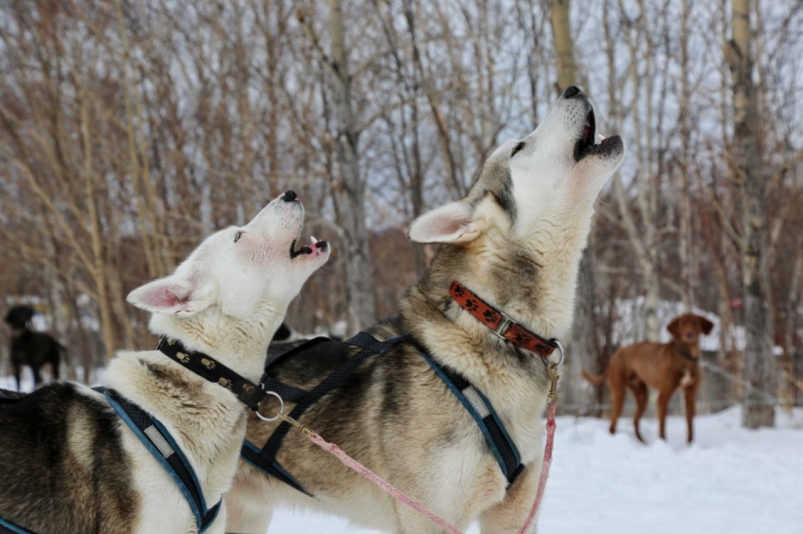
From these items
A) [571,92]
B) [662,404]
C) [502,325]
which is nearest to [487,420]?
[502,325]

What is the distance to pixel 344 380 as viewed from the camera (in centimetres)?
296

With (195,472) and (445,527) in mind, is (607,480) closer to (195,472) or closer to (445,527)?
(445,527)

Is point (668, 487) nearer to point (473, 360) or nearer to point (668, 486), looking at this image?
point (668, 486)

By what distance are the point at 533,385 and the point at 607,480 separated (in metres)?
3.79

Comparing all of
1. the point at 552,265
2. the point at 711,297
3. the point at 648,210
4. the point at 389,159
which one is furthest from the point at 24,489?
the point at 711,297

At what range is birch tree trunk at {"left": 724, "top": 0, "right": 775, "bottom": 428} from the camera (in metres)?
8.39

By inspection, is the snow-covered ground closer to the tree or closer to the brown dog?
the brown dog

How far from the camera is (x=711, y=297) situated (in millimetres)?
26516

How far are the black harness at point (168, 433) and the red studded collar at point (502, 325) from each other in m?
0.95

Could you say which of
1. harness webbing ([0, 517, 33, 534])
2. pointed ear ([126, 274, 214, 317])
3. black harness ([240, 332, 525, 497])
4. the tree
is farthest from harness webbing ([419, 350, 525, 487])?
the tree

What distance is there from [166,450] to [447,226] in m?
1.30

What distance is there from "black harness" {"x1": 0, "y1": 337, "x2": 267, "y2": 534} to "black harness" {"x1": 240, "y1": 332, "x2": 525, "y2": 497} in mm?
276

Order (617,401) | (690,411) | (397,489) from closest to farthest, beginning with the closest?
(397,489)
(690,411)
(617,401)

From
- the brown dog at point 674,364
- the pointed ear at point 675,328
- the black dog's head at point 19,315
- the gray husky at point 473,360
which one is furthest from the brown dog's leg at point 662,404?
the black dog's head at point 19,315
